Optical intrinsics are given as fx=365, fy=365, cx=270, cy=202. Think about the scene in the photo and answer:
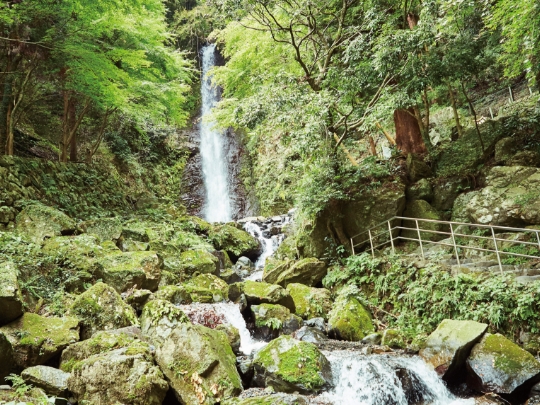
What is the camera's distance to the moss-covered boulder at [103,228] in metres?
10.0

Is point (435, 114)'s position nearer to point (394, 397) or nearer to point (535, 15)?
point (535, 15)

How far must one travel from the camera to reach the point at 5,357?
4559mm

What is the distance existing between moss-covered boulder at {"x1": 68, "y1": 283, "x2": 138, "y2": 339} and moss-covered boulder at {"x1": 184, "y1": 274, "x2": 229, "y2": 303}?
222cm

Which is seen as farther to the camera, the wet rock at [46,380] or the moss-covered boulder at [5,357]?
the moss-covered boulder at [5,357]

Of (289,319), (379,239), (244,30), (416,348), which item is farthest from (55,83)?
(416,348)

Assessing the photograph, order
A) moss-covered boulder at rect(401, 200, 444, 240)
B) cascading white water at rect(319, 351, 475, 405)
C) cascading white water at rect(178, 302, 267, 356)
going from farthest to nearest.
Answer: moss-covered boulder at rect(401, 200, 444, 240) → cascading white water at rect(178, 302, 267, 356) → cascading white water at rect(319, 351, 475, 405)

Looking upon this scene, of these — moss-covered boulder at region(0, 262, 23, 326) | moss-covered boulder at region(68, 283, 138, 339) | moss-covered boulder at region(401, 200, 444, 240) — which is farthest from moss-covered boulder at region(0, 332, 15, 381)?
moss-covered boulder at region(401, 200, 444, 240)

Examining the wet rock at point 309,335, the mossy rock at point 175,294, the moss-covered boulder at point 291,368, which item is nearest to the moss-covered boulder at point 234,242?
the mossy rock at point 175,294

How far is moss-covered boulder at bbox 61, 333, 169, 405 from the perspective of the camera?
4.33 meters

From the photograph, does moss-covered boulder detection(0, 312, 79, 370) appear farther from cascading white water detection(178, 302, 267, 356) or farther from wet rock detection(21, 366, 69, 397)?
cascading white water detection(178, 302, 267, 356)

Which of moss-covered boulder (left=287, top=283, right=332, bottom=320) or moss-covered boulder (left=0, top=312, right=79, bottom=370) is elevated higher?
moss-covered boulder (left=0, top=312, right=79, bottom=370)

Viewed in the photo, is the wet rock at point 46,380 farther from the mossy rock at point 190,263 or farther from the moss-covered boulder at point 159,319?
the mossy rock at point 190,263

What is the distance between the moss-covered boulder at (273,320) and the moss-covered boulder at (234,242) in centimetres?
609

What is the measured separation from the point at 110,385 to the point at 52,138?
46.0 ft
